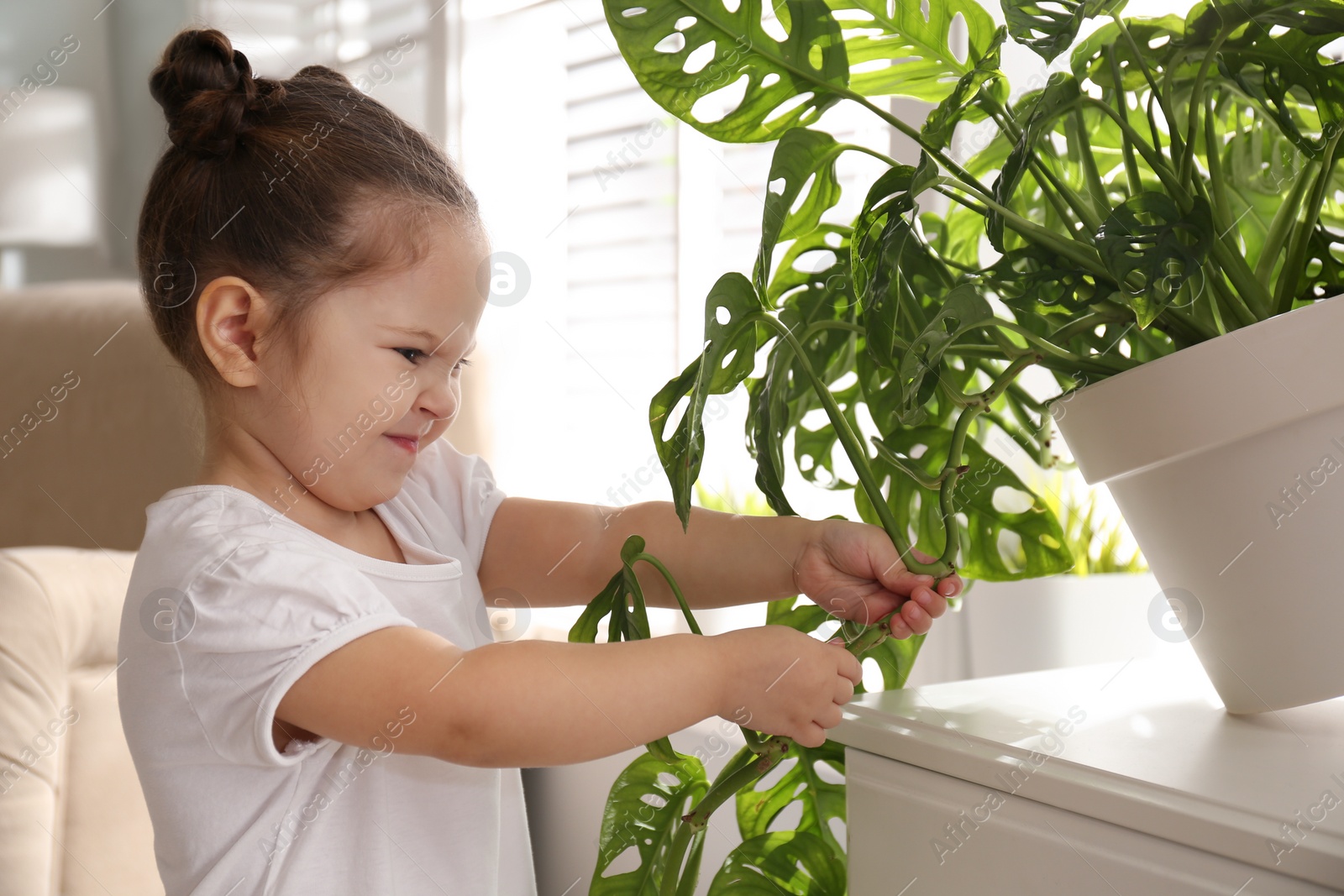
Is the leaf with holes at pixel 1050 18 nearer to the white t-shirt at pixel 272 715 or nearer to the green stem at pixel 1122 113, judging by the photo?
the green stem at pixel 1122 113

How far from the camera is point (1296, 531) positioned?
0.50m

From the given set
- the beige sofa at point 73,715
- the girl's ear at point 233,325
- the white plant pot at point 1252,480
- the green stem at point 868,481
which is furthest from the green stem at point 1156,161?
the beige sofa at point 73,715

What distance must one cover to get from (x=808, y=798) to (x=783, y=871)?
0.20ft

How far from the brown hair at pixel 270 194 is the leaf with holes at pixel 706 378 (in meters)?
0.26

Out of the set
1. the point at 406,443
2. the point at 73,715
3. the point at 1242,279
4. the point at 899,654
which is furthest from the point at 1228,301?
the point at 73,715

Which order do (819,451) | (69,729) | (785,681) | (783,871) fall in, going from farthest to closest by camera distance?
(69,729), (819,451), (783,871), (785,681)

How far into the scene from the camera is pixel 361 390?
2.25 ft

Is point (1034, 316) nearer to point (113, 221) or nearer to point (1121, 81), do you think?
point (1121, 81)

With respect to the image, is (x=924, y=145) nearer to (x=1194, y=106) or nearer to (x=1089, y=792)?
(x=1194, y=106)

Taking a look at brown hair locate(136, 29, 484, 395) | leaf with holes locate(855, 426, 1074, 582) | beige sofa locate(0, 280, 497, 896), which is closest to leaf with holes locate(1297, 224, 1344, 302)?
leaf with holes locate(855, 426, 1074, 582)

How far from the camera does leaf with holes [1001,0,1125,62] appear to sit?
0.51 m

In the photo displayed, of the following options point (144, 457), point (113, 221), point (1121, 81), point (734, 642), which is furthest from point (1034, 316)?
point (113, 221)

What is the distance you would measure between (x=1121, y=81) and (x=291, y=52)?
1.99 meters

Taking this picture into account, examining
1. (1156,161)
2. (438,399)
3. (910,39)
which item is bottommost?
(438,399)
